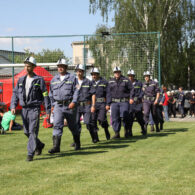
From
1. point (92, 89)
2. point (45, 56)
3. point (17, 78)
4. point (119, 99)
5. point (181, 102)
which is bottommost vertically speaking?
point (181, 102)

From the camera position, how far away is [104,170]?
718 centimetres

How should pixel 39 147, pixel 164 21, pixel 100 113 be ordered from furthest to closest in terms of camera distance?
pixel 164 21 → pixel 100 113 → pixel 39 147

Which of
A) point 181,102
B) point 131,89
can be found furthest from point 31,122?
point 181,102

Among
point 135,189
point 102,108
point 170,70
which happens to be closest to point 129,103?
point 102,108

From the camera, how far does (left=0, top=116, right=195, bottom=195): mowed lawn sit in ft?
19.2

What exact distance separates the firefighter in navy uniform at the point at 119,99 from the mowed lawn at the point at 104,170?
5.06 ft

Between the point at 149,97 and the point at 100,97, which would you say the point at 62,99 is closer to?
the point at 100,97

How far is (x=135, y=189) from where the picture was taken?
578 centimetres

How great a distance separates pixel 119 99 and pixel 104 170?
549cm

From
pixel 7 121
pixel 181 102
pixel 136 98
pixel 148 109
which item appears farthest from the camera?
pixel 181 102

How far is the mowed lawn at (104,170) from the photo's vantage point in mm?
5844

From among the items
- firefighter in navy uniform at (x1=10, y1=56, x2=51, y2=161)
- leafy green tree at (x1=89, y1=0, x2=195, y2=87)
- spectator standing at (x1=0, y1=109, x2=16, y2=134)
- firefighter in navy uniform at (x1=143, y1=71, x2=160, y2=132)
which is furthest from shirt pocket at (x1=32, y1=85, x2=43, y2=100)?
leafy green tree at (x1=89, y1=0, x2=195, y2=87)

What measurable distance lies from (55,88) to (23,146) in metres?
2.54

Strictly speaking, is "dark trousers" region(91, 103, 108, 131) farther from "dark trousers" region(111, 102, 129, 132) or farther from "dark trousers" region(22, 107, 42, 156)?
"dark trousers" region(22, 107, 42, 156)
